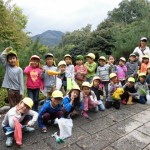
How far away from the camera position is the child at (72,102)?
4.55 m

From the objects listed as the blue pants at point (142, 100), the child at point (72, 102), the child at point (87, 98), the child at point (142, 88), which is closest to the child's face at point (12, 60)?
the child at point (72, 102)

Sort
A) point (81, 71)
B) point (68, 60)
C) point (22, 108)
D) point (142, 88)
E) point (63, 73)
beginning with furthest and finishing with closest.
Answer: point (142, 88) < point (81, 71) < point (68, 60) < point (63, 73) < point (22, 108)

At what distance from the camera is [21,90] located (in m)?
4.52

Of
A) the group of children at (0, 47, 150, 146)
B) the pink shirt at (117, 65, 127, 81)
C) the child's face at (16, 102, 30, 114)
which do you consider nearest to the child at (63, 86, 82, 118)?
the group of children at (0, 47, 150, 146)

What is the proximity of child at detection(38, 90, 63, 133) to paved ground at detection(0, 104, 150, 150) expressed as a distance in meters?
0.19

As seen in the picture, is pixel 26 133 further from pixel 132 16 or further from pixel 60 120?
pixel 132 16

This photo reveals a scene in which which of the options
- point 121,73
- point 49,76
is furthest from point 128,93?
point 49,76

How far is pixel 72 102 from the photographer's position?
461 centimetres

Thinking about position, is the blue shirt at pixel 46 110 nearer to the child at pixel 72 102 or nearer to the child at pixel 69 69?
the child at pixel 72 102

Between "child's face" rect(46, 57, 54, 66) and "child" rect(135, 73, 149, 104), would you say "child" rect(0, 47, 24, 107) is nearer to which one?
"child's face" rect(46, 57, 54, 66)

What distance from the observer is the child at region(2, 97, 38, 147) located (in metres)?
3.74

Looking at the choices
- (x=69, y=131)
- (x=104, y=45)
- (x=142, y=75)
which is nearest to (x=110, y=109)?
(x=142, y=75)

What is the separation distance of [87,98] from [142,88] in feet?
6.64

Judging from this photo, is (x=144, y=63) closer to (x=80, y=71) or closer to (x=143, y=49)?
(x=143, y=49)
